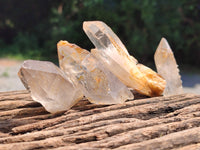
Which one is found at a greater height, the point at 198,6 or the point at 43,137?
the point at 198,6

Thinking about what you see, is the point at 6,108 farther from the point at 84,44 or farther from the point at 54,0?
the point at 54,0

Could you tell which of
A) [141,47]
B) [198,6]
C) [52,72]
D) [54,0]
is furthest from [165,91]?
[54,0]

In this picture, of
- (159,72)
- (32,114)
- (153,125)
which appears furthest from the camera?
(159,72)

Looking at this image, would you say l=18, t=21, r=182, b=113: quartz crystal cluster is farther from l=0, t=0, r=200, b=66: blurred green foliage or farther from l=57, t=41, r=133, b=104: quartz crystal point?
l=0, t=0, r=200, b=66: blurred green foliage

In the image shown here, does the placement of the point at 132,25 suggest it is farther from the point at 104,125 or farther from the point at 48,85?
the point at 104,125

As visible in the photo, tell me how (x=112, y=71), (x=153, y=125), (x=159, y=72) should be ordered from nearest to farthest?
1. (x=153, y=125)
2. (x=112, y=71)
3. (x=159, y=72)

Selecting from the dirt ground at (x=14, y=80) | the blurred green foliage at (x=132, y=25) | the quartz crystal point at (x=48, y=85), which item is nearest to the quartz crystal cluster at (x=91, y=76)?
the quartz crystal point at (x=48, y=85)

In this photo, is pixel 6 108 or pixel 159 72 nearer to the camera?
pixel 6 108

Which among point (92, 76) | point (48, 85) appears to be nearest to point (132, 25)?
point (92, 76)
